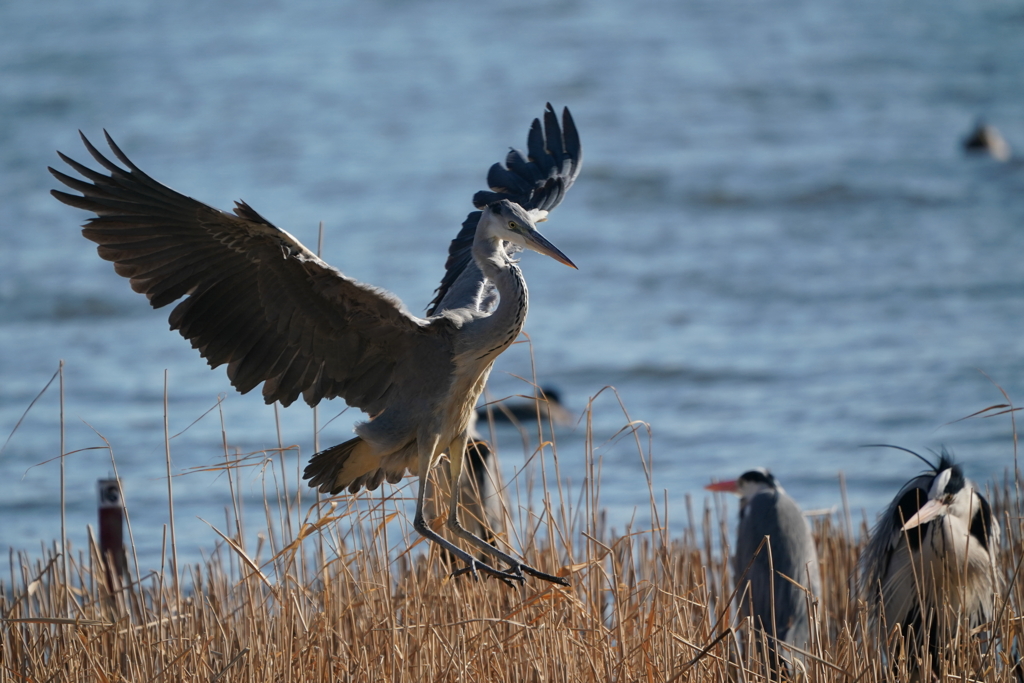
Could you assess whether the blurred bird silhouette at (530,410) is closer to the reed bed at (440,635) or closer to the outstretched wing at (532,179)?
Result: the outstretched wing at (532,179)

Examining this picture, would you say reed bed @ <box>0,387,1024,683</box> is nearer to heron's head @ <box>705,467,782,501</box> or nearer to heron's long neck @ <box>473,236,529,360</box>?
heron's long neck @ <box>473,236,529,360</box>

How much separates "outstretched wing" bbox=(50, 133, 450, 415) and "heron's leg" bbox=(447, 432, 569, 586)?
1.20 ft

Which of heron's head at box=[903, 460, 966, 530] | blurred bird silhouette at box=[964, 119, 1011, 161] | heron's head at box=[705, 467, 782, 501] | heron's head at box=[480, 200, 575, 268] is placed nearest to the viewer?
heron's head at box=[480, 200, 575, 268]

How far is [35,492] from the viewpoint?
7.45 metres

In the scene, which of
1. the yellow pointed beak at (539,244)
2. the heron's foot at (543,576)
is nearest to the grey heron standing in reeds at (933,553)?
the heron's foot at (543,576)

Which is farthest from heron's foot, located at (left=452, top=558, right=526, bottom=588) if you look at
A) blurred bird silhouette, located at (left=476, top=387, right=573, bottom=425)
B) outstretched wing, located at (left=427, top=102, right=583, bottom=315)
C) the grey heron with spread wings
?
blurred bird silhouette, located at (left=476, top=387, right=573, bottom=425)

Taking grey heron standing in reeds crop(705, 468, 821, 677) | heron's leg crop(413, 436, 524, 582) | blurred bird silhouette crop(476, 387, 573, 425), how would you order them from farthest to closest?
blurred bird silhouette crop(476, 387, 573, 425) < grey heron standing in reeds crop(705, 468, 821, 677) < heron's leg crop(413, 436, 524, 582)

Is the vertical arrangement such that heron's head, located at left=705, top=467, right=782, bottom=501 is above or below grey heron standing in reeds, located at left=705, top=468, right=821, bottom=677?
above

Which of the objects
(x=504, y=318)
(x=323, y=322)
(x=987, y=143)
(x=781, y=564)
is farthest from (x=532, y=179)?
(x=987, y=143)

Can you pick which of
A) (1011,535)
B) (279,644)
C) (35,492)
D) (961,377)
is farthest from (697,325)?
(279,644)

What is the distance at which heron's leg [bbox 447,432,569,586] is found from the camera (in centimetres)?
338

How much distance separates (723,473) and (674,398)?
1.69 metres

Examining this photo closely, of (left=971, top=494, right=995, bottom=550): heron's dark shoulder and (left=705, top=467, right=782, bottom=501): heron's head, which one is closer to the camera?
(left=971, top=494, right=995, bottom=550): heron's dark shoulder

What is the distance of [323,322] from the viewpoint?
140 inches
